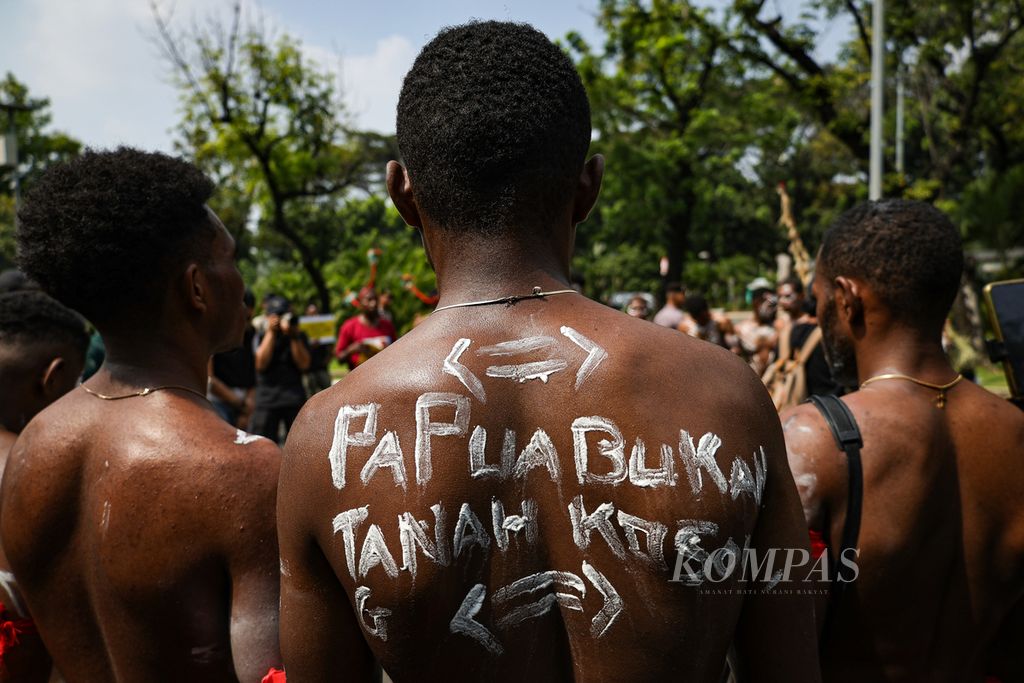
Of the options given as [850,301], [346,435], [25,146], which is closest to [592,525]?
[346,435]

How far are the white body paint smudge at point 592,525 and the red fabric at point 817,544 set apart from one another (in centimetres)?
97

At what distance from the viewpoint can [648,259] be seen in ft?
120

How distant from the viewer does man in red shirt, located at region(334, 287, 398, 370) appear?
1002 cm

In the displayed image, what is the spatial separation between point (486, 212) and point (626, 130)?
23.9m

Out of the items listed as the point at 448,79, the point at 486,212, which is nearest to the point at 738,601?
the point at 486,212

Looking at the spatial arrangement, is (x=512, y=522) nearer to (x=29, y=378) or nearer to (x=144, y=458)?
(x=144, y=458)

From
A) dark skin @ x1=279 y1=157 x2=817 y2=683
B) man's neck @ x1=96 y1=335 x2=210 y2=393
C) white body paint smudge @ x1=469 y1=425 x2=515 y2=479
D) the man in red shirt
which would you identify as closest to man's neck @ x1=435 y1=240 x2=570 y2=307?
dark skin @ x1=279 y1=157 x2=817 y2=683

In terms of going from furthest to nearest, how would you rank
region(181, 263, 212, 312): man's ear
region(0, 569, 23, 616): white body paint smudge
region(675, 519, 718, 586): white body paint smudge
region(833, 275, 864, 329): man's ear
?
region(833, 275, 864, 329): man's ear
region(0, 569, 23, 616): white body paint smudge
region(181, 263, 212, 312): man's ear
region(675, 519, 718, 586): white body paint smudge

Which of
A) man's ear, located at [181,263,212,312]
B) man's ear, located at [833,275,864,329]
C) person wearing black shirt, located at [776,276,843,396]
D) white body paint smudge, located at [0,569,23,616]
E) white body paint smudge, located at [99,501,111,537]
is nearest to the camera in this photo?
white body paint smudge, located at [99,501,111,537]

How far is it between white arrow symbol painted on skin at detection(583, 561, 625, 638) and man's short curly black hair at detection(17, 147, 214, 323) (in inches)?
53.6

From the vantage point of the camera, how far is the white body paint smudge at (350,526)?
1.42 m

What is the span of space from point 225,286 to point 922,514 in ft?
6.02

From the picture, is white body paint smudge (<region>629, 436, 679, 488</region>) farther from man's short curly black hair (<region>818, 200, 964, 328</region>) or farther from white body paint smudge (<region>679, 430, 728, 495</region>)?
man's short curly black hair (<region>818, 200, 964, 328</region>)

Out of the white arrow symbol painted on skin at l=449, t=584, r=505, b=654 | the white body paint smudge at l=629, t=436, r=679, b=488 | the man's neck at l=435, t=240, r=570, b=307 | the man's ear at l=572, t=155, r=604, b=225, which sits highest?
the man's ear at l=572, t=155, r=604, b=225
